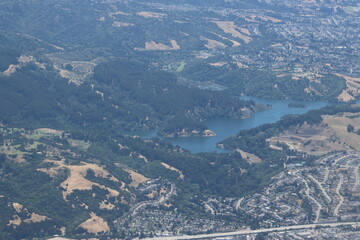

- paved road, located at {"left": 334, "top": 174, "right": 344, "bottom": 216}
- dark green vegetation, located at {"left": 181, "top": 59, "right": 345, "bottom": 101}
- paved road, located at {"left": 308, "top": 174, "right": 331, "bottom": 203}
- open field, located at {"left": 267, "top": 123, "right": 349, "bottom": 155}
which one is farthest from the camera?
dark green vegetation, located at {"left": 181, "top": 59, "right": 345, "bottom": 101}

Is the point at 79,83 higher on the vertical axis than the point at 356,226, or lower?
lower

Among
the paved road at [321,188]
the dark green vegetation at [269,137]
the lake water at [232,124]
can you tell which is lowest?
the lake water at [232,124]

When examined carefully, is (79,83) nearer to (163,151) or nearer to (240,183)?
(163,151)

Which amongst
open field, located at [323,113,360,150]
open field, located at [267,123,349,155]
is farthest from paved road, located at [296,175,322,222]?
open field, located at [323,113,360,150]

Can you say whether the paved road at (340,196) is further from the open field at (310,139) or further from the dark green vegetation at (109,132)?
the open field at (310,139)

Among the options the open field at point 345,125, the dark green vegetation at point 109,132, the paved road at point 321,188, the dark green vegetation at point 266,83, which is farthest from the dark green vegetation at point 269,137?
the dark green vegetation at point 266,83

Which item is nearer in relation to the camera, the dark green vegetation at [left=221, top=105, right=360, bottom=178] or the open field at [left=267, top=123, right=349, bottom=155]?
the dark green vegetation at [left=221, top=105, right=360, bottom=178]

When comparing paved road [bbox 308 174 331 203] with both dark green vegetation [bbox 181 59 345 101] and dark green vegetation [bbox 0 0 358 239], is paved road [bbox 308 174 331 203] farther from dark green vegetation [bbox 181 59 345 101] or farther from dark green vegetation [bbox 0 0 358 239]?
dark green vegetation [bbox 181 59 345 101]

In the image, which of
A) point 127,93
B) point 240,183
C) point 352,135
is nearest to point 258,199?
point 240,183
